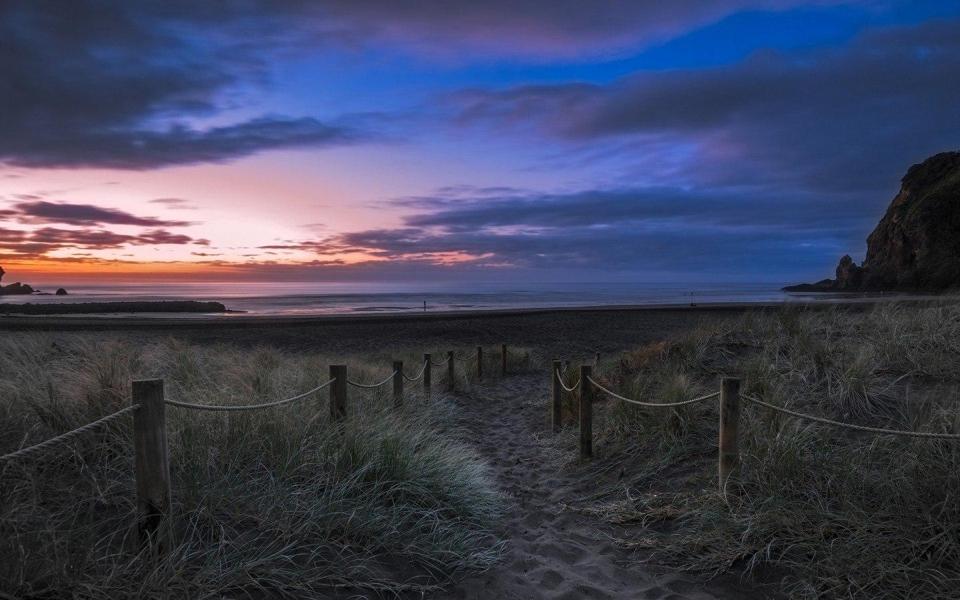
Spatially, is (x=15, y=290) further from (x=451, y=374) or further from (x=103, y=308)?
(x=451, y=374)

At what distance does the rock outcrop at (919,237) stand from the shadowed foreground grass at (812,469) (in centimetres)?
4543

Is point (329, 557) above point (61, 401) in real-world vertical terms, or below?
below

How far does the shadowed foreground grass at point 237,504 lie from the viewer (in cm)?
287

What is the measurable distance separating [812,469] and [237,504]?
411 centimetres

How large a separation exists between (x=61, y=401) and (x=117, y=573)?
240 centimetres

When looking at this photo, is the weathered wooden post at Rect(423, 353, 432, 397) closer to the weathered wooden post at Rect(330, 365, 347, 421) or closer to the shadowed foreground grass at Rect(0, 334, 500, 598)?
the shadowed foreground grass at Rect(0, 334, 500, 598)

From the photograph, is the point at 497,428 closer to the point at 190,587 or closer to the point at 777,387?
the point at 777,387

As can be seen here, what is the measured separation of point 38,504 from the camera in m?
3.26

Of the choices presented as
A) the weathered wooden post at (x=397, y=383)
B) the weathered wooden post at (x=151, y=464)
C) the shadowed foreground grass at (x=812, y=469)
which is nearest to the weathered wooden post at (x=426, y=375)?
the weathered wooden post at (x=397, y=383)

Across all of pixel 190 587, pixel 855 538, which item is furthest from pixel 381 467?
pixel 855 538

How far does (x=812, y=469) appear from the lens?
14.5 feet

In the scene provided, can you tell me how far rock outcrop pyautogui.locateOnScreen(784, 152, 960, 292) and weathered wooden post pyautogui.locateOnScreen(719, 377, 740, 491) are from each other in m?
49.1

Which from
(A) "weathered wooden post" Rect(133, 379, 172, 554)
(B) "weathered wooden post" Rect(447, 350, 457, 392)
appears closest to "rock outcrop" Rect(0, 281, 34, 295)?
(B) "weathered wooden post" Rect(447, 350, 457, 392)

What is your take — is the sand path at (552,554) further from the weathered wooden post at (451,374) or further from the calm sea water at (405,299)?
the calm sea water at (405,299)
